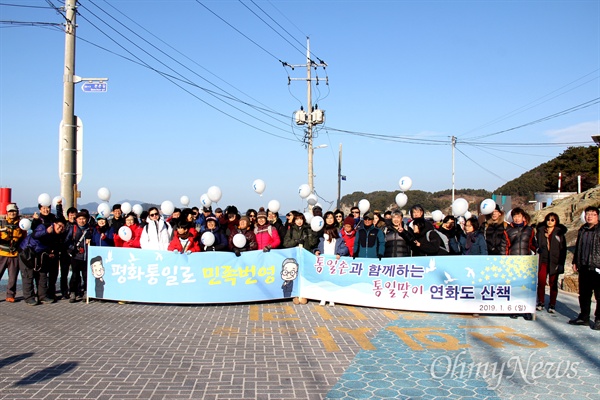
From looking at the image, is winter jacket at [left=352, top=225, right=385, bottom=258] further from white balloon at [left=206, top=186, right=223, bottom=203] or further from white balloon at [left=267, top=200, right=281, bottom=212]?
white balloon at [left=206, top=186, right=223, bottom=203]

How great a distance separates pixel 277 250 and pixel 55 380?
4.98 metres

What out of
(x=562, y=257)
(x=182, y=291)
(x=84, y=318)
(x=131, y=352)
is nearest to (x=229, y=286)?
(x=182, y=291)

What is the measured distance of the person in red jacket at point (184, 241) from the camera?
980cm

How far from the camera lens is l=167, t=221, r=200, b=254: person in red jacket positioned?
32.2ft

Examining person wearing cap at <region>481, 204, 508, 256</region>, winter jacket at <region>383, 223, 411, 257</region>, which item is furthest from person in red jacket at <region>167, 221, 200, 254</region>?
person wearing cap at <region>481, 204, 508, 256</region>

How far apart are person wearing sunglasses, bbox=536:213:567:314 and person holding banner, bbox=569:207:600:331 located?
0.76m

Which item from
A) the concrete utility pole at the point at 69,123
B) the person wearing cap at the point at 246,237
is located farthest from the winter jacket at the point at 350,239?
the concrete utility pole at the point at 69,123

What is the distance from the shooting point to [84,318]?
28.1 ft

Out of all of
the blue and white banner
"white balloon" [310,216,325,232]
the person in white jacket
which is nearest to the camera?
the blue and white banner

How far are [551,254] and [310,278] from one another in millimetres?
4329

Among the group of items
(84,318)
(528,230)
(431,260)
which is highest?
(528,230)

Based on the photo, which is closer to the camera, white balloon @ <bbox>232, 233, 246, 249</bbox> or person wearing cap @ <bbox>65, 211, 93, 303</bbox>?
white balloon @ <bbox>232, 233, 246, 249</bbox>

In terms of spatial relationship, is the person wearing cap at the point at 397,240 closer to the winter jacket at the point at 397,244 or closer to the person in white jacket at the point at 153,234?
the winter jacket at the point at 397,244

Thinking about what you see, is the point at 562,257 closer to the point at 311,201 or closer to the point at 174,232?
the point at 174,232
